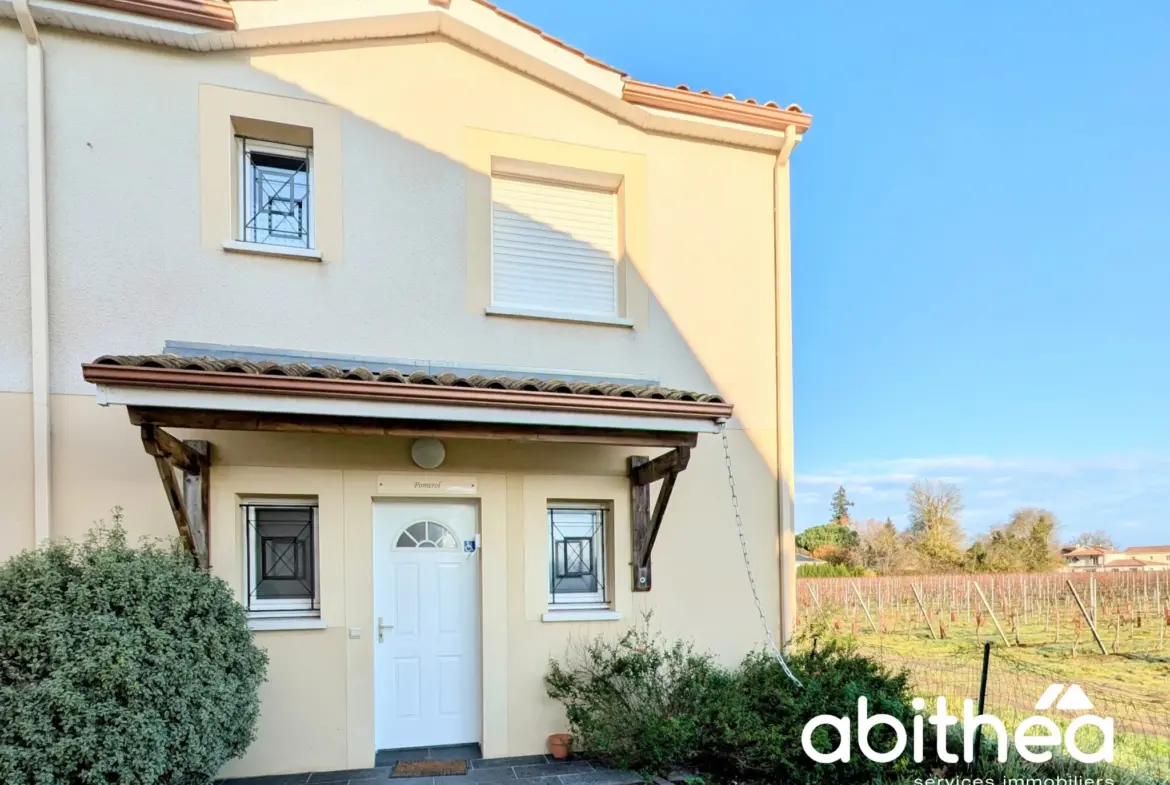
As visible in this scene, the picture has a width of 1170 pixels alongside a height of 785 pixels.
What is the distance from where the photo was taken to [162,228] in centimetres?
563

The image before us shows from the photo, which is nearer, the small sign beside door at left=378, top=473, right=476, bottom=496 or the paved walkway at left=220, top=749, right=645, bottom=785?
the paved walkway at left=220, top=749, right=645, bottom=785

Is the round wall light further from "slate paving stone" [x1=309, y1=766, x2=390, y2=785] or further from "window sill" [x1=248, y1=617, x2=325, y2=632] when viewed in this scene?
"slate paving stone" [x1=309, y1=766, x2=390, y2=785]

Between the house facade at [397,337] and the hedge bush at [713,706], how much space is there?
0.29 m

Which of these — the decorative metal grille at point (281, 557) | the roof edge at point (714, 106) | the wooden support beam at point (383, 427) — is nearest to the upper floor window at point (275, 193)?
the wooden support beam at point (383, 427)

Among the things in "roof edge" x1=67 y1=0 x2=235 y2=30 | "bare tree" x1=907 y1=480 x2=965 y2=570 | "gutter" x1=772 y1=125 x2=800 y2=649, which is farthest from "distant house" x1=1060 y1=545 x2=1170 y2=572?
"roof edge" x1=67 y1=0 x2=235 y2=30

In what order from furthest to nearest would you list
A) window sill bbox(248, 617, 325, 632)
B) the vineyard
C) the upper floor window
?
the vineyard → the upper floor window → window sill bbox(248, 617, 325, 632)

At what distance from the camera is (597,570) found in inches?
266

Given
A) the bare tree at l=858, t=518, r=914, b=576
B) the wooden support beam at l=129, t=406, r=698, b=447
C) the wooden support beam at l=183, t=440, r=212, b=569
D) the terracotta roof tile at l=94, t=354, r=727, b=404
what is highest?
the terracotta roof tile at l=94, t=354, r=727, b=404

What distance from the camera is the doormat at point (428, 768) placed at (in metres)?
5.58

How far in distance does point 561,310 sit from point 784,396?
269 cm

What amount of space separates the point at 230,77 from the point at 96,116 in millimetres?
1149

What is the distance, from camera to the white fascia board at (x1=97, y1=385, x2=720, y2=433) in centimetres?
431

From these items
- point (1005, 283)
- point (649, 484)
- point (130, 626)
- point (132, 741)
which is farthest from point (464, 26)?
point (1005, 283)

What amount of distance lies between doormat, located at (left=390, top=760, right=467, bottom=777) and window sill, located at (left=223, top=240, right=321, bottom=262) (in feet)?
15.3
